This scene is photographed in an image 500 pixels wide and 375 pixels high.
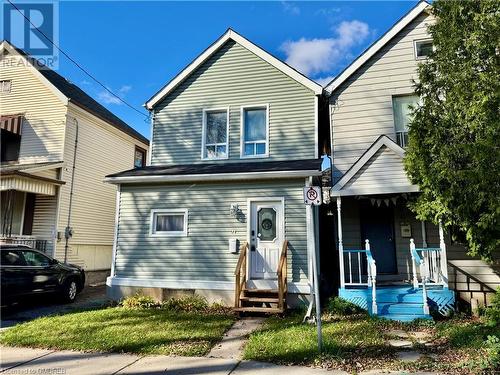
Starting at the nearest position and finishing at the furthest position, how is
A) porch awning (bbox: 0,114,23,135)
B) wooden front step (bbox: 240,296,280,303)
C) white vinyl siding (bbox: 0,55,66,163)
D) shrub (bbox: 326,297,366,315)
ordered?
shrub (bbox: 326,297,366,315), wooden front step (bbox: 240,296,280,303), white vinyl siding (bbox: 0,55,66,163), porch awning (bbox: 0,114,23,135)

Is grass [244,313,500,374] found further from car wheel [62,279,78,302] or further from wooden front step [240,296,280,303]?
car wheel [62,279,78,302]

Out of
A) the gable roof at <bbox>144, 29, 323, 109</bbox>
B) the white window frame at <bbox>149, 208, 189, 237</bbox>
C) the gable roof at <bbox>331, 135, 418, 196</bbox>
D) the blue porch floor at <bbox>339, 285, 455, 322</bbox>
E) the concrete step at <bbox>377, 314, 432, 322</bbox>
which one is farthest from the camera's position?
the gable roof at <bbox>144, 29, 323, 109</bbox>

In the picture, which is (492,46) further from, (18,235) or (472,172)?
(18,235)

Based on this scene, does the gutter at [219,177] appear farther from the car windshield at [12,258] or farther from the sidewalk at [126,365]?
the sidewalk at [126,365]

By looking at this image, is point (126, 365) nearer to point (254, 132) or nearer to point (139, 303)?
point (139, 303)

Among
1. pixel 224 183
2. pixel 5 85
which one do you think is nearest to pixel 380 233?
pixel 224 183

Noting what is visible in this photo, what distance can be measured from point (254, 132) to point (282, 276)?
467 cm

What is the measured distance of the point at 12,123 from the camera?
1413cm

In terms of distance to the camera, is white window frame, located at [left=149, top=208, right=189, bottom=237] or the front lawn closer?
the front lawn

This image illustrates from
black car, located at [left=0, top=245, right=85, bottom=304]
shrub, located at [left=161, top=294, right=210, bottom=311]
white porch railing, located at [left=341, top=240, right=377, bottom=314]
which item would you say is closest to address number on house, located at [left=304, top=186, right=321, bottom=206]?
white porch railing, located at [left=341, top=240, right=377, bottom=314]

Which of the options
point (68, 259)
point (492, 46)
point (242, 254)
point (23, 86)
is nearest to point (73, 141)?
point (23, 86)

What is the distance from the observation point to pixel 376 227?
31.9ft

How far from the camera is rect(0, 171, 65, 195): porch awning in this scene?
37.8ft

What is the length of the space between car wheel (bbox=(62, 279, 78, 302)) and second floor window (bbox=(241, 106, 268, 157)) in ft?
20.3
